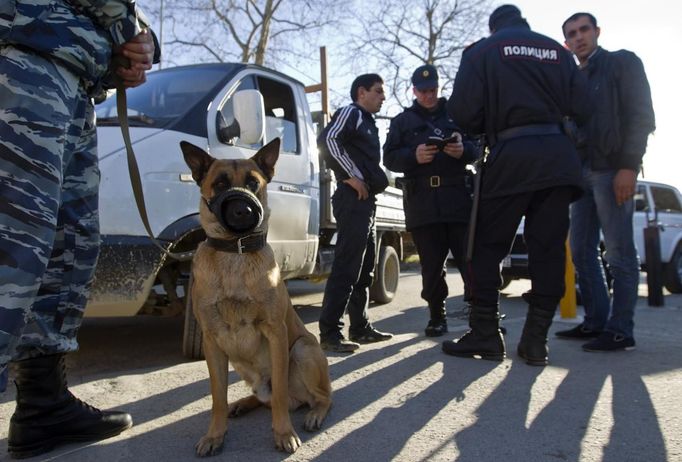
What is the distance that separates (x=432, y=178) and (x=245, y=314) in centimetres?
235

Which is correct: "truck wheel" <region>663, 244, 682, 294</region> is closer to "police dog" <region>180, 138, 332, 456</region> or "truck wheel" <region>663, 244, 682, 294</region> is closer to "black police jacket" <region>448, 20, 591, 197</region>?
"black police jacket" <region>448, 20, 591, 197</region>

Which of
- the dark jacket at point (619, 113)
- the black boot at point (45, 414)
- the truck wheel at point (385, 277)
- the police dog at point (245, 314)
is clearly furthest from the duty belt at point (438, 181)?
the black boot at point (45, 414)

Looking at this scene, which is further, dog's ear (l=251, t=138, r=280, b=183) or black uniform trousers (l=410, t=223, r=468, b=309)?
black uniform trousers (l=410, t=223, r=468, b=309)

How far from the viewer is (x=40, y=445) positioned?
2154 mm

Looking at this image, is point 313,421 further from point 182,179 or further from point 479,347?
point 182,179

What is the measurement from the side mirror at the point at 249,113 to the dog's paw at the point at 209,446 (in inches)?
79.6

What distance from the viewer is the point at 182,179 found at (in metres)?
3.51

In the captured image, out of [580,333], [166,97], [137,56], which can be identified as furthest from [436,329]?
[137,56]

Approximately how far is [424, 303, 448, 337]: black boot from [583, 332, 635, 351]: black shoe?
1113 mm

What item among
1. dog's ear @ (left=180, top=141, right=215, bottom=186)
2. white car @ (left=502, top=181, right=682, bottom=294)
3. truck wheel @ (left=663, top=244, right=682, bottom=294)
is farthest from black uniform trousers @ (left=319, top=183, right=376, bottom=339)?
truck wheel @ (left=663, top=244, right=682, bottom=294)

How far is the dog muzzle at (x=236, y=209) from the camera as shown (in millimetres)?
2248

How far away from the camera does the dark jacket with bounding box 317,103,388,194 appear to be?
3939 millimetres

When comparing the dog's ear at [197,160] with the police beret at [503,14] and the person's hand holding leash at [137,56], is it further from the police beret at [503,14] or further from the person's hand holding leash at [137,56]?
the police beret at [503,14]

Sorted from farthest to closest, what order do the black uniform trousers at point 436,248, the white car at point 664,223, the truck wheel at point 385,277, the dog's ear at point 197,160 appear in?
1. the white car at point 664,223
2. the truck wheel at point 385,277
3. the black uniform trousers at point 436,248
4. the dog's ear at point 197,160
